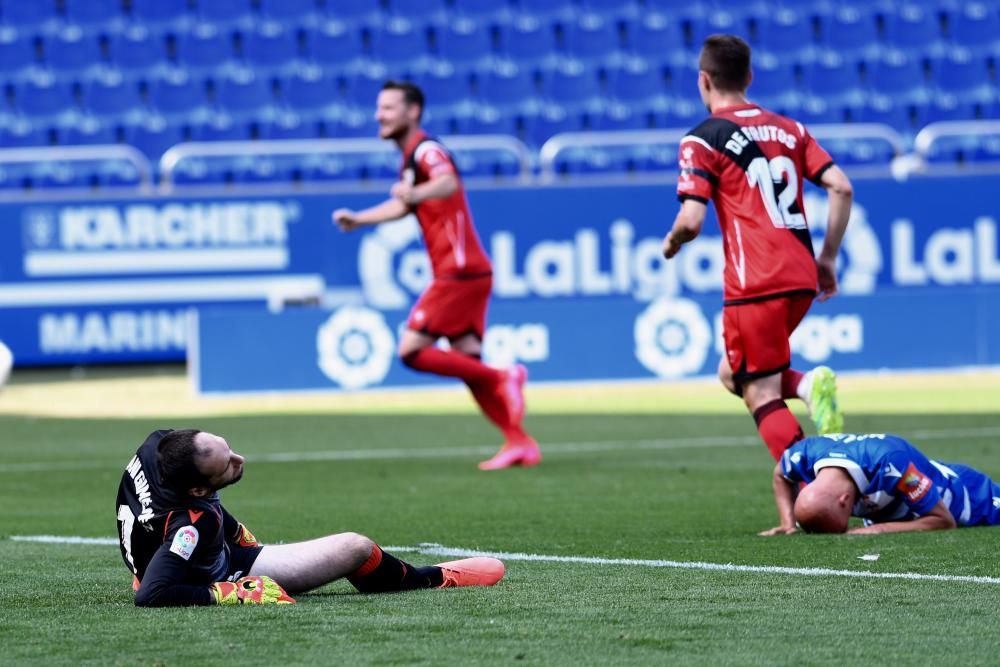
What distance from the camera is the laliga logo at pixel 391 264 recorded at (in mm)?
19047

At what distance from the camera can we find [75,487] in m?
10.4

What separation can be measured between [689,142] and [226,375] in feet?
34.8

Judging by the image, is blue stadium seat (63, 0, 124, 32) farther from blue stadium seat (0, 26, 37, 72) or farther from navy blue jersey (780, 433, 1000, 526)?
navy blue jersey (780, 433, 1000, 526)

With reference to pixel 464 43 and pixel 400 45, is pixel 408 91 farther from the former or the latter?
pixel 464 43

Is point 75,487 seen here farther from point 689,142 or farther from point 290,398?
point 290,398

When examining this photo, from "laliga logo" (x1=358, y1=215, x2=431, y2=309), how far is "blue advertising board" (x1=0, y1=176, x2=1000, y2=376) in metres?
0.01

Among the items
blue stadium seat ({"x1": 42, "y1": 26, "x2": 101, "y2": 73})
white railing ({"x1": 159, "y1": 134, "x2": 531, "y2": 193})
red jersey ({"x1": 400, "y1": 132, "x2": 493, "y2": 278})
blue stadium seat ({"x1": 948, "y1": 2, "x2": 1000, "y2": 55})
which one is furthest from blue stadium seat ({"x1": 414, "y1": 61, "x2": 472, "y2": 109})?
red jersey ({"x1": 400, "y1": 132, "x2": 493, "y2": 278})

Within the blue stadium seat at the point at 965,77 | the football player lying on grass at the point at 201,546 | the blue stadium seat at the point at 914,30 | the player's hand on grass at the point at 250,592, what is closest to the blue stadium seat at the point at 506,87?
the blue stadium seat at the point at 914,30

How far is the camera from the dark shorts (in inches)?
225

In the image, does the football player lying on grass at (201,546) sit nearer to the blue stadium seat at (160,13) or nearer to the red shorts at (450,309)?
the red shorts at (450,309)

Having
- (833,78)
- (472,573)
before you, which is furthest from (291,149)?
(472,573)

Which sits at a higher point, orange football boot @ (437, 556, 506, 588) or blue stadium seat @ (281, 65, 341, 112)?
blue stadium seat @ (281, 65, 341, 112)

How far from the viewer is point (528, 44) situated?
23.4 m

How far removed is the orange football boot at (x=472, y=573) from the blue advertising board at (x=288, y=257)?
12.7 m
